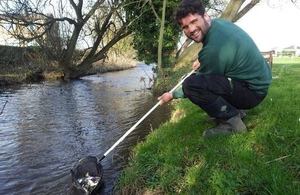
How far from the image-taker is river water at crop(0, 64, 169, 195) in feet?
22.3

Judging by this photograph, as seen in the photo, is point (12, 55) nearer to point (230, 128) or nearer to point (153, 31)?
point (153, 31)

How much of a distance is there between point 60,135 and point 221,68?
19.0 feet

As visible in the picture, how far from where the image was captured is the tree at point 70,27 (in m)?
23.0

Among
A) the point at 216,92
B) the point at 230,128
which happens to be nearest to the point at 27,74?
the point at 230,128

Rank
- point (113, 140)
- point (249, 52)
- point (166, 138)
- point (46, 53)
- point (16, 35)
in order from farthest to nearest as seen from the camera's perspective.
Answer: point (46, 53) < point (16, 35) < point (113, 140) < point (166, 138) < point (249, 52)

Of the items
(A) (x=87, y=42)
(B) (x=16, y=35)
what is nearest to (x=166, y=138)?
(B) (x=16, y=35)

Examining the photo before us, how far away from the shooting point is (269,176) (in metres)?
4.05

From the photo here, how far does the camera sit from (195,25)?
5.07 m

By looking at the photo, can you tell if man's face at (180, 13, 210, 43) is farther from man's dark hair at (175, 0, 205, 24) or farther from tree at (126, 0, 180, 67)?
tree at (126, 0, 180, 67)

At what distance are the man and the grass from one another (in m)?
0.49

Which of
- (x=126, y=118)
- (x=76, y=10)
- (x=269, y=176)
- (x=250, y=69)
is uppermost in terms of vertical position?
(x=76, y=10)

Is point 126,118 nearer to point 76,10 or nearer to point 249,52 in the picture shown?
point 249,52

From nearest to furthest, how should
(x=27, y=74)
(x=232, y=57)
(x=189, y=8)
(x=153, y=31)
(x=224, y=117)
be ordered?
(x=189, y=8) < (x=232, y=57) < (x=224, y=117) < (x=153, y=31) < (x=27, y=74)

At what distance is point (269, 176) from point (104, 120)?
825 centimetres
